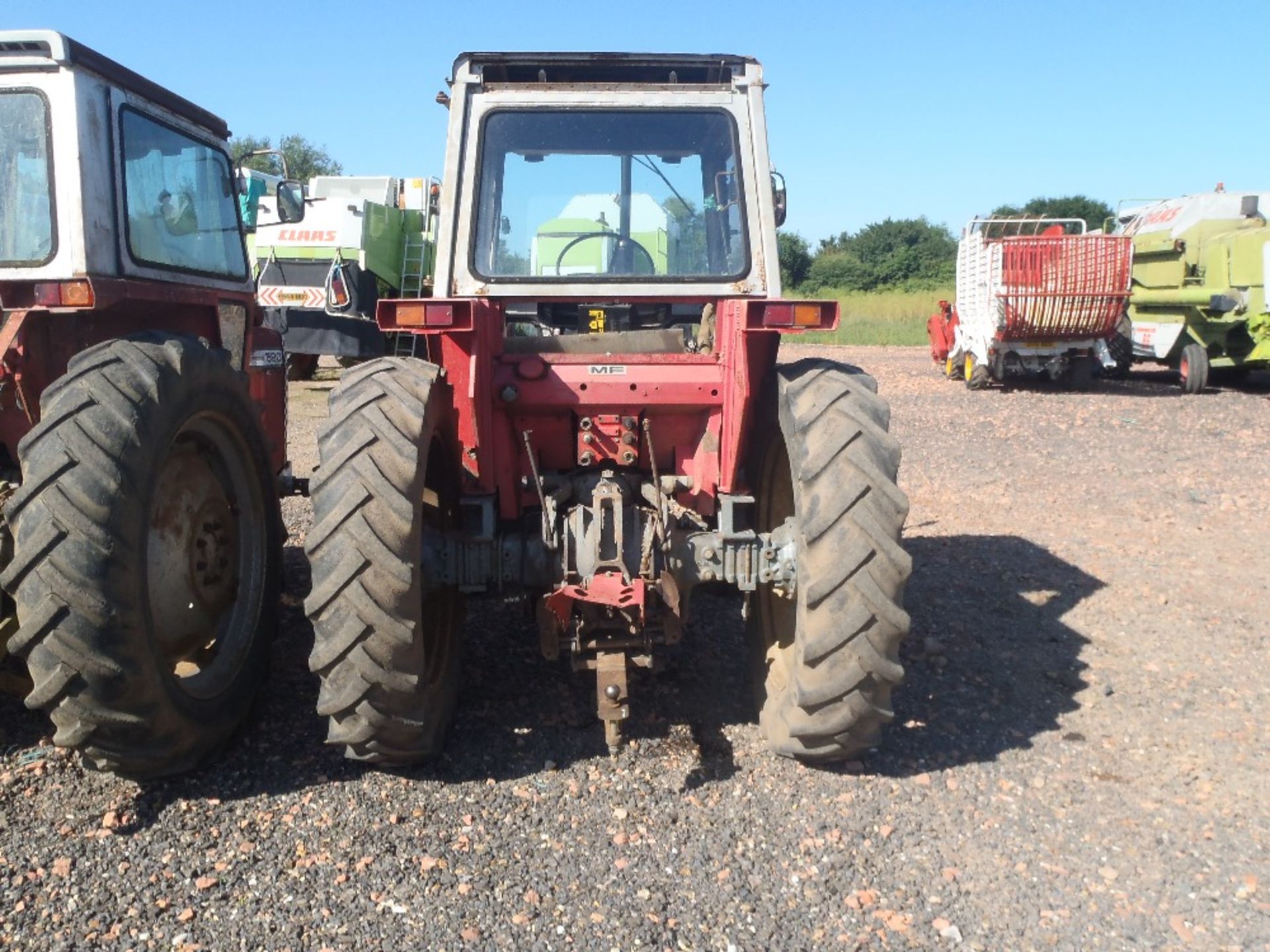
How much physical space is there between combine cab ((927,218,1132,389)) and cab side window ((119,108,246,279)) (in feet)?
34.2

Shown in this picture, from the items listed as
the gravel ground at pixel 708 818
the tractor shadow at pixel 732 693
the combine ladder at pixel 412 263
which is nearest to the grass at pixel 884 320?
the combine ladder at pixel 412 263

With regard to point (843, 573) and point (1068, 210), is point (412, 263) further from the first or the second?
point (1068, 210)

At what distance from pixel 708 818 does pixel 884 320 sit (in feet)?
94.4

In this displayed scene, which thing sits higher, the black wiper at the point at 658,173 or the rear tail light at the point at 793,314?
the black wiper at the point at 658,173

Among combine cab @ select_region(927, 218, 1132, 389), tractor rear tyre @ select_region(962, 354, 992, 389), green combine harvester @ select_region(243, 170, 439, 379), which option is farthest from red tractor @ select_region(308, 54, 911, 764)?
tractor rear tyre @ select_region(962, 354, 992, 389)

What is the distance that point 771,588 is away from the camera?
12.3 feet

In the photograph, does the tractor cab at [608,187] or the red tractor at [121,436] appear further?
the tractor cab at [608,187]

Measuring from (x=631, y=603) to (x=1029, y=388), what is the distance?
41.7 ft

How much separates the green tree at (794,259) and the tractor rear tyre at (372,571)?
143 ft

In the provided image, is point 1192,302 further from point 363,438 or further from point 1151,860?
point 363,438

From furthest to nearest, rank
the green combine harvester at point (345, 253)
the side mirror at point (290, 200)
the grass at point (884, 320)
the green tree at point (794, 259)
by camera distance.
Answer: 1. the green tree at point (794, 259)
2. the grass at point (884, 320)
3. the green combine harvester at point (345, 253)
4. the side mirror at point (290, 200)

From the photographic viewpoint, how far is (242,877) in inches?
109

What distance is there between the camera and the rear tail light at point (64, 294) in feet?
10.5

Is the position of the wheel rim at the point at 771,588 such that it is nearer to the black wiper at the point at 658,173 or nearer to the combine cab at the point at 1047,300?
the black wiper at the point at 658,173
